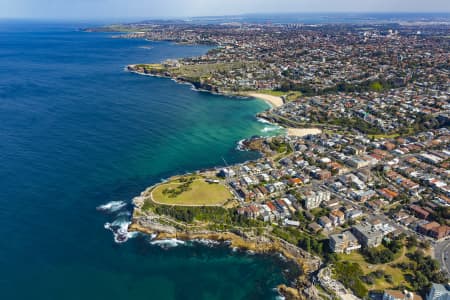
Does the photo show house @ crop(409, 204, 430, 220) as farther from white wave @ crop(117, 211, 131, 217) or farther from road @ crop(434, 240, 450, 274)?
white wave @ crop(117, 211, 131, 217)

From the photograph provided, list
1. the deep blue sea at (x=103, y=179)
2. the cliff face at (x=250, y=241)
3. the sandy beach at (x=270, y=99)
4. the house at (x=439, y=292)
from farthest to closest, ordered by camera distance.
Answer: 1. the sandy beach at (x=270, y=99)
2. the deep blue sea at (x=103, y=179)
3. the cliff face at (x=250, y=241)
4. the house at (x=439, y=292)

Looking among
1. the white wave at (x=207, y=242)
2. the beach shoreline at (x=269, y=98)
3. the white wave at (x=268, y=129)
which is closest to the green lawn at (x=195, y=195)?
the white wave at (x=207, y=242)

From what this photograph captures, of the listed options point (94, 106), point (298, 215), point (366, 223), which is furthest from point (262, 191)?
point (94, 106)

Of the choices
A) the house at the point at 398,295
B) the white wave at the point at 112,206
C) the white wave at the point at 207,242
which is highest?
the white wave at the point at 112,206

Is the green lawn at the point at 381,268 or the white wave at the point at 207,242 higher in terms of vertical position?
the white wave at the point at 207,242

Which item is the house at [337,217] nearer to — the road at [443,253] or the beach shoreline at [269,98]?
the road at [443,253]

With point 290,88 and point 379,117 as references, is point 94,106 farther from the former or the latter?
point 379,117

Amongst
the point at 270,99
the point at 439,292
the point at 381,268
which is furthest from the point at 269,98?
the point at 439,292
